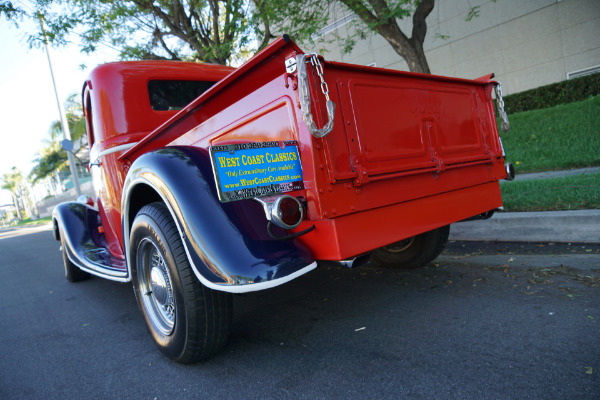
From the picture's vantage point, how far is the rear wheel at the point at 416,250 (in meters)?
3.42

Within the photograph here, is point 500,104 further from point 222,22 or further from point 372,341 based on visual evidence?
point 222,22

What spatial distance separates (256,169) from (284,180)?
0.15 m

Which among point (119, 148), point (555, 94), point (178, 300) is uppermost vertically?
point (555, 94)

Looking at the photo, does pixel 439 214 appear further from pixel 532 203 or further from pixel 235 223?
pixel 532 203

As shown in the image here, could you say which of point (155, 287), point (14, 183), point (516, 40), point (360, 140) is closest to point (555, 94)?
point (516, 40)

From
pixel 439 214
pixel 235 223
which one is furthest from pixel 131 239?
pixel 439 214

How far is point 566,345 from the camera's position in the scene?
6.57ft

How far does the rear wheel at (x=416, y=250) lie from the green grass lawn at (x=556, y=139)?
15.0ft

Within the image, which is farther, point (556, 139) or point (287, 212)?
point (556, 139)

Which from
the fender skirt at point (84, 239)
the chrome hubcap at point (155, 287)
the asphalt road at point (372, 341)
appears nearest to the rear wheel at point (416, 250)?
the asphalt road at point (372, 341)

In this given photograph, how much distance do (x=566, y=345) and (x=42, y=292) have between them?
5.29 m

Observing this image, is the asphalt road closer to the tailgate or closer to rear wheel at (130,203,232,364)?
rear wheel at (130,203,232,364)

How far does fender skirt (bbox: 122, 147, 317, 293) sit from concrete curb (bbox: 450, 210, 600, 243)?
2972mm

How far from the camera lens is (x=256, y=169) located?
6.44 feet
